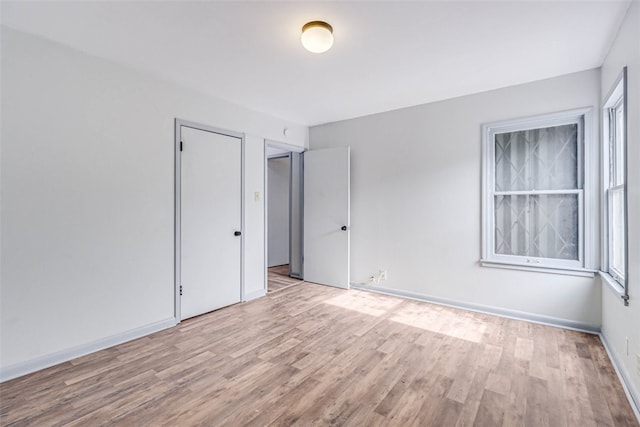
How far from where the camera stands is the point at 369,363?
237cm

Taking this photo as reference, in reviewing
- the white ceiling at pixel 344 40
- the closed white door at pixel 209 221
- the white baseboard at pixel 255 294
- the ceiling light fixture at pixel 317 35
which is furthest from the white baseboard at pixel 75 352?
the ceiling light fixture at pixel 317 35

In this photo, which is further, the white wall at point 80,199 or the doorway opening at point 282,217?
the doorway opening at point 282,217

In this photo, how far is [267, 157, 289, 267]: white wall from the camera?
6.36 metres

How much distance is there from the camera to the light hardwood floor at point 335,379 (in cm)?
178

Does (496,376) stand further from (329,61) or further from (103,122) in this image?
(103,122)

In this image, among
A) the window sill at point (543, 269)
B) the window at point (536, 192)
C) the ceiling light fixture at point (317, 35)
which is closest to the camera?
the ceiling light fixture at point (317, 35)

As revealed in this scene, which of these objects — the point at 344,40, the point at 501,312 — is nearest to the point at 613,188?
the point at 501,312

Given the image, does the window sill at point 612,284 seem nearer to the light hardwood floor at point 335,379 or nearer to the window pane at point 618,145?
the light hardwood floor at point 335,379

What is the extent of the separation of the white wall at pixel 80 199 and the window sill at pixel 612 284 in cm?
345

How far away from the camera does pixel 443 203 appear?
Answer: 368 cm

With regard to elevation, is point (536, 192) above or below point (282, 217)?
above

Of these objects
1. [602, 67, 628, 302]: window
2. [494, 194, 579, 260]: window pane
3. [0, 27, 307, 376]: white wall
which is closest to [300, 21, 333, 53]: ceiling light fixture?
[0, 27, 307, 376]: white wall

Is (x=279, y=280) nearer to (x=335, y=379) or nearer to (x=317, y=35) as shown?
(x=335, y=379)

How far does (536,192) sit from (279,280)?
12.3 ft
